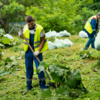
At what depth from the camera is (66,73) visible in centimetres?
279

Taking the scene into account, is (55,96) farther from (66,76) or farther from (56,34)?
(56,34)

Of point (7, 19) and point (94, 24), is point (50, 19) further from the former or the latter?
point (7, 19)

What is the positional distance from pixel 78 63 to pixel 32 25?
2.45 meters

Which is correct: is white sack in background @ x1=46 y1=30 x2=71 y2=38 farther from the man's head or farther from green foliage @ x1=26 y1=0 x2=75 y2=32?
the man's head

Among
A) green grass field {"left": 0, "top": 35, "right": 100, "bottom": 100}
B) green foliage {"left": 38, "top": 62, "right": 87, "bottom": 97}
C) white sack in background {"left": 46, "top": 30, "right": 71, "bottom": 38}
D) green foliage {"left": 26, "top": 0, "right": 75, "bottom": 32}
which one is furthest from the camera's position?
green foliage {"left": 26, "top": 0, "right": 75, "bottom": 32}

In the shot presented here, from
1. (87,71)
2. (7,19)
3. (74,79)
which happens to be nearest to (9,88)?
(74,79)

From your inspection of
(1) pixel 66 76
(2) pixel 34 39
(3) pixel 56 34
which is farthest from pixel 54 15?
(1) pixel 66 76

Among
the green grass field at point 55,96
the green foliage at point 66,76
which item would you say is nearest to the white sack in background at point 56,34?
the green grass field at point 55,96

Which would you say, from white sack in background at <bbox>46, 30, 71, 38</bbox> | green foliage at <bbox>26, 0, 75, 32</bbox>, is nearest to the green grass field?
white sack in background at <bbox>46, 30, 71, 38</bbox>

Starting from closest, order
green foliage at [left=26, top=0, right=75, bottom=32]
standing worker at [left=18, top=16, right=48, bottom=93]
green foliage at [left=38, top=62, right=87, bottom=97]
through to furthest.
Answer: green foliage at [left=38, top=62, right=87, bottom=97] < standing worker at [left=18, top=16, right=48, bottom=93] < green foliage at [left=26, top=0, right=75, bottom=32]

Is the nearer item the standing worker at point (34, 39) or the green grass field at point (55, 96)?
the green grass field at point (55, 96)

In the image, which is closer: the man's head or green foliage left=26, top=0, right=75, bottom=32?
the man's head

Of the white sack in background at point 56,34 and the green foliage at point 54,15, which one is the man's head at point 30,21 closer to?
the white sack in background at point 56,34

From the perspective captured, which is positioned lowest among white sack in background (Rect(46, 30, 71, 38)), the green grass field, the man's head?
the green grass field
